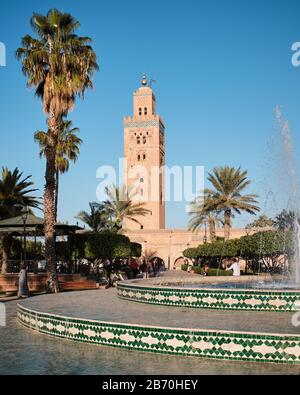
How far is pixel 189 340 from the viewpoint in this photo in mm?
6410

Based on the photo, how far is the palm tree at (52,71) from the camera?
1672cm

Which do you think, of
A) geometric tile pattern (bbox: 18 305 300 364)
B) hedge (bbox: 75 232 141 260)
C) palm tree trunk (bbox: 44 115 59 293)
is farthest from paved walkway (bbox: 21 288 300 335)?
hedge (bbox: 75 232 141 260)

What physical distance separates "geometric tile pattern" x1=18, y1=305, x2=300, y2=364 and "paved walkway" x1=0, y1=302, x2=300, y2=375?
0.10 metres

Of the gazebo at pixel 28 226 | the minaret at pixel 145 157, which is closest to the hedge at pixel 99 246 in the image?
the gazebo at pixel 28 226

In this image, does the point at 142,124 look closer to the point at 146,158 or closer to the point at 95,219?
the point at 146,158

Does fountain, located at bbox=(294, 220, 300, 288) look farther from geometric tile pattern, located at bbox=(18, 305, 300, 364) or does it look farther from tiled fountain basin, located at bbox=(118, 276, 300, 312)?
geometric tile pattern, located at bbox=(18, 305, 300, 364)

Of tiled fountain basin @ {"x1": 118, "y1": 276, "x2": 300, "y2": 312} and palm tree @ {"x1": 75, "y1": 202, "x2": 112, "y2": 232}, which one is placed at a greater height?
palm tree @ {"x1": 75, "y1": 202, "x2": 112, "y2": 232}

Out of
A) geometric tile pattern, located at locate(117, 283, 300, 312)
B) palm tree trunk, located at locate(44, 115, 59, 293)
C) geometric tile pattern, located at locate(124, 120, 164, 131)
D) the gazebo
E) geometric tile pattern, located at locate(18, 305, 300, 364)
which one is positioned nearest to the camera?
geometric tile pattern, located at locate(18, 305, 300, 364)

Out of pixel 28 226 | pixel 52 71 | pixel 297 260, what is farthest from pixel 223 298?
pixel 28 226

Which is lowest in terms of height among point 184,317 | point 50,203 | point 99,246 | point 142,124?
point 184,317

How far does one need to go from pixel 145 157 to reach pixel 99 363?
213ft

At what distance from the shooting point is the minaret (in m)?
68.6

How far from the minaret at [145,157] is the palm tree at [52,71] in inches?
2000
